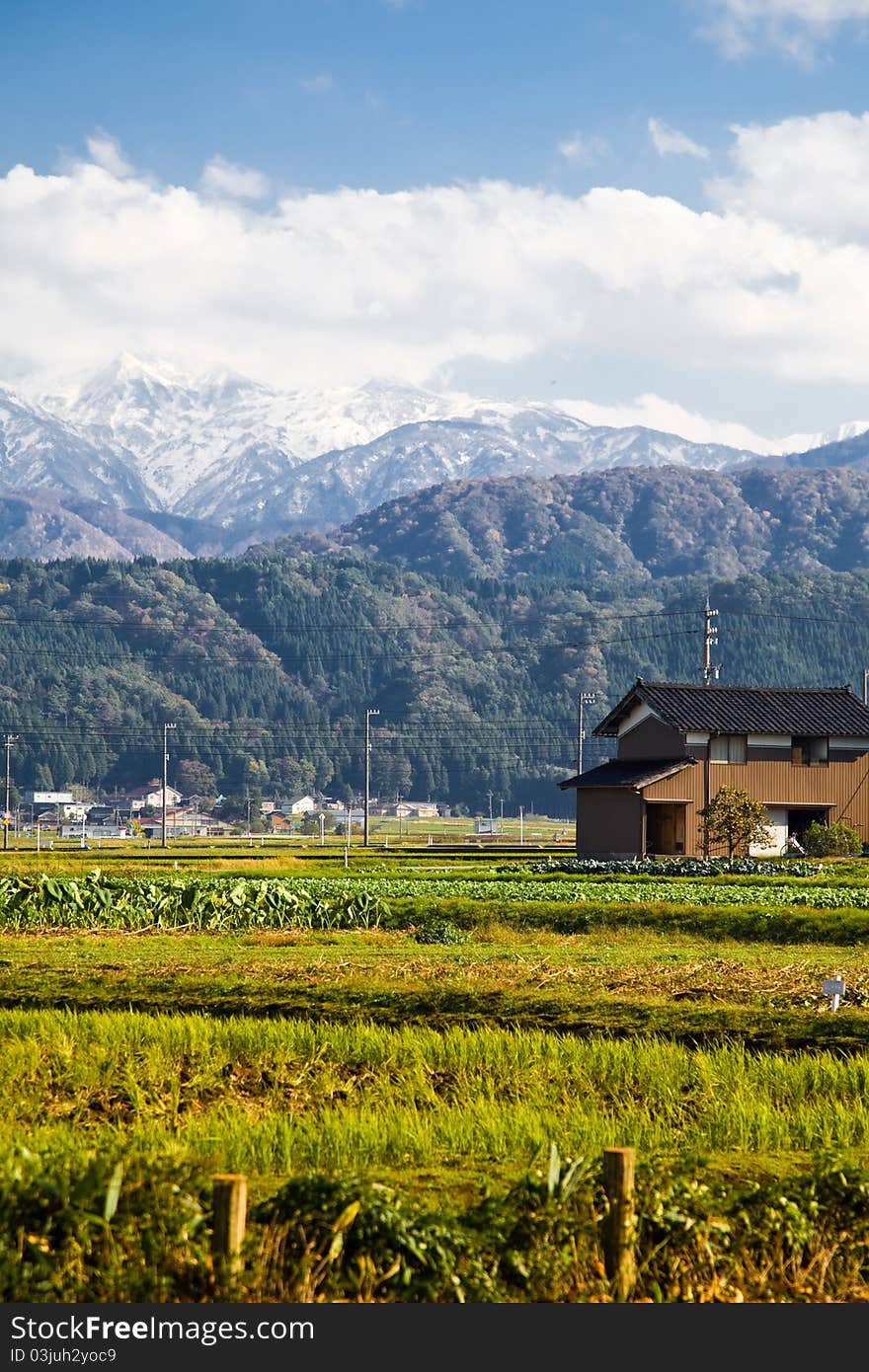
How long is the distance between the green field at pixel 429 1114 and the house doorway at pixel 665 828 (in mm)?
34194

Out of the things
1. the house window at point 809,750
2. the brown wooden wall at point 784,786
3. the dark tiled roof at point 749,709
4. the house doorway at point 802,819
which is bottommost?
the house doorway at point 802,819

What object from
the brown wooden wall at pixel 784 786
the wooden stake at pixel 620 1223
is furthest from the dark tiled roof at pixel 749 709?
the wooden stake at pixel 620 1223

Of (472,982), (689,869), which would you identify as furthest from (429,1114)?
(689,869)

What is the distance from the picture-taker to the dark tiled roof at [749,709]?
60.2m

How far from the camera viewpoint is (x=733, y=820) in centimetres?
5494

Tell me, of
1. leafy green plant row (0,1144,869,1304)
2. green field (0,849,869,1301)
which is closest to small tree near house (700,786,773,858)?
green field (0,849,869,1301)

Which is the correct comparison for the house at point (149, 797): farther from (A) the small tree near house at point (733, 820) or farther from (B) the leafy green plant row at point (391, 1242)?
(B) the leafy green plant row at point (391, 1242)

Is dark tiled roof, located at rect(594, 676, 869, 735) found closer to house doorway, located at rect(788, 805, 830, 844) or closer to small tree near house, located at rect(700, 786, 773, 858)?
house doorway, located at rect(788, 805, 830, 844)

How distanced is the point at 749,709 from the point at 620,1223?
5462 cm

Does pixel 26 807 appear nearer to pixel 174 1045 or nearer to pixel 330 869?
pixel 330 869

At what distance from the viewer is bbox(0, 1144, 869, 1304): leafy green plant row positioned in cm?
776

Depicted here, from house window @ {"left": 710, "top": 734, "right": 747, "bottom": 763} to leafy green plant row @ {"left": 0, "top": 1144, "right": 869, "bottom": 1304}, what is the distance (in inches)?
2053

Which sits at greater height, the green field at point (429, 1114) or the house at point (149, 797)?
the house at point (149, 797)

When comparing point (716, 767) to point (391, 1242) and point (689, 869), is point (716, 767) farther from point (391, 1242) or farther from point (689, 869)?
point (391, 1242)
